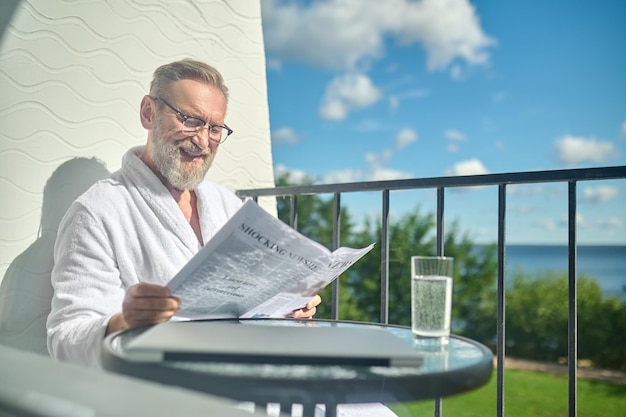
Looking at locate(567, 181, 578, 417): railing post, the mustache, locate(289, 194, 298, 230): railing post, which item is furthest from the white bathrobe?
locate(567, 181, 578, 417): railing post

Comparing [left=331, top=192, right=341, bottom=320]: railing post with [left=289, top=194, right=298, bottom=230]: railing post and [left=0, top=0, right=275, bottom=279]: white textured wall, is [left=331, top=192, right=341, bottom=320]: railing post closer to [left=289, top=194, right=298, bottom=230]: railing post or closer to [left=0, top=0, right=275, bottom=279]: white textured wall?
[left=289, top=194, right=298, bottom=230]: railing post

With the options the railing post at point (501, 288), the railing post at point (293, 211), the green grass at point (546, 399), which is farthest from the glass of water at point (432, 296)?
the green grass at point (546, 399)

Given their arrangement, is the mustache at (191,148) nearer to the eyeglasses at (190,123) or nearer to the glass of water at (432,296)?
the eyeglasses at (190,123)

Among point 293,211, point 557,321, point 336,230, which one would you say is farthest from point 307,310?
point 557,321

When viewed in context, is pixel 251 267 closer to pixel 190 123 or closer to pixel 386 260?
pixel 190 123

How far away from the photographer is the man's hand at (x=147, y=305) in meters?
0.84

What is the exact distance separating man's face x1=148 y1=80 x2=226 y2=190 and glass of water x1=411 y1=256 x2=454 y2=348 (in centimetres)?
82

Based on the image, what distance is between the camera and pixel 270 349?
642 millimetres

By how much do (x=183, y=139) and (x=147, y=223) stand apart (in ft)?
0.87

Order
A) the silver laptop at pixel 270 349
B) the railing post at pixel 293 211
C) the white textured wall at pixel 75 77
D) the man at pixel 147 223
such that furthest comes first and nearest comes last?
1. the railing post at pixel 293 211
2. the white textured wall at pixel 75 77
3. the man at pixel 147 223
4. the silver laptop at pixel 270 349

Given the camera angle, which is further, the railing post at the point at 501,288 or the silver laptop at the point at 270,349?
the railing post at the point at 501,288

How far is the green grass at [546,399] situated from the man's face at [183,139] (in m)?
15.3

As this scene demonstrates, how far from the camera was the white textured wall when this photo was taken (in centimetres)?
132

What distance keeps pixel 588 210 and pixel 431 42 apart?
8.14 metres
